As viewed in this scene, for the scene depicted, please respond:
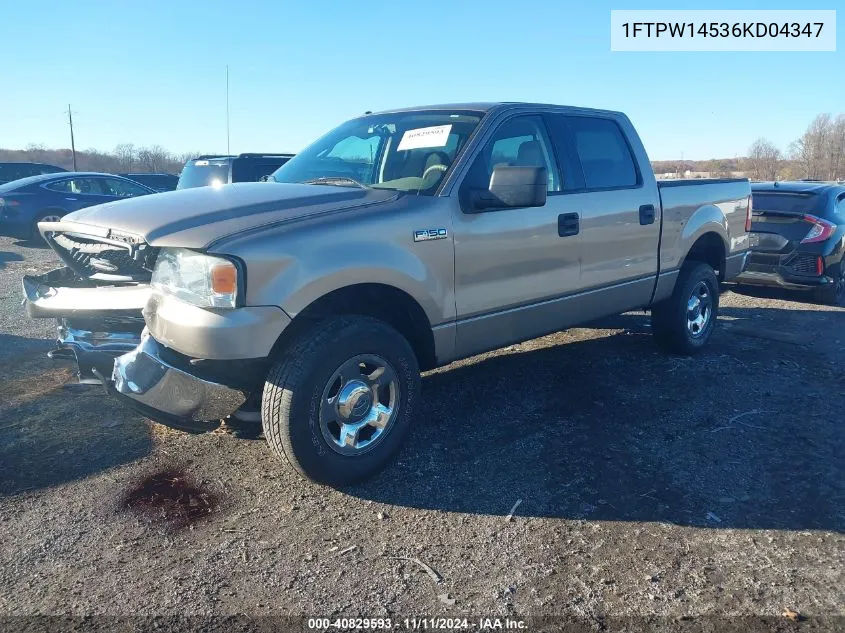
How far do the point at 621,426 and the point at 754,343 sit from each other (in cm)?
287

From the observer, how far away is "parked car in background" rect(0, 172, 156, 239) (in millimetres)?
12719

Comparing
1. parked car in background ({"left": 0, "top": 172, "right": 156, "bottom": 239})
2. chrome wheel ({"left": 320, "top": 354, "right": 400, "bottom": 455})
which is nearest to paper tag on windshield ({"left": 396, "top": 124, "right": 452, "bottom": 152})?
chrome wheel ({"left": 320, "top": 354, "right": 400, "bottom": 455})

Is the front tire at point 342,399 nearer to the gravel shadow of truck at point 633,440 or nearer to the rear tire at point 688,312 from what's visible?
the gravel shadow of truck at point 633,440

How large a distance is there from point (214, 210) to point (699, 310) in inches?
172

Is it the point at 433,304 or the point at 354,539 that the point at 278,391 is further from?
the point at 433,304

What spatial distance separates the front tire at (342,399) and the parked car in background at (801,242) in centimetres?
643

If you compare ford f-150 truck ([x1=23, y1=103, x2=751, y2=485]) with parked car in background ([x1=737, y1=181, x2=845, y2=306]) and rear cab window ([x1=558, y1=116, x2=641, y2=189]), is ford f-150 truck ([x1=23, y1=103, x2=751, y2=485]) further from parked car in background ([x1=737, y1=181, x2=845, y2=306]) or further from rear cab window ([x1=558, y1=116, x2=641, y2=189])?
parked car in background ([x1=737, y1=181, x2=845, y2=306])

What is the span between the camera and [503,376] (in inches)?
204

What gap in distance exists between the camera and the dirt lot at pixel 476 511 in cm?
257

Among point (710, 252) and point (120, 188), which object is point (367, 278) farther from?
point (120, 188)

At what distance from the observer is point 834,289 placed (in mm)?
8234

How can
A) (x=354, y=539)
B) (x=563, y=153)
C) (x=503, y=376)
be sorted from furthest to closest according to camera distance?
(x=503, y=376) < (x=563, y=153) < (x=354, y=539)

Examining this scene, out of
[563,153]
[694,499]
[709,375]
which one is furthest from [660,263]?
[694,499]

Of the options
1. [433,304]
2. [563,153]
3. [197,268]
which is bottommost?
[433,304]
